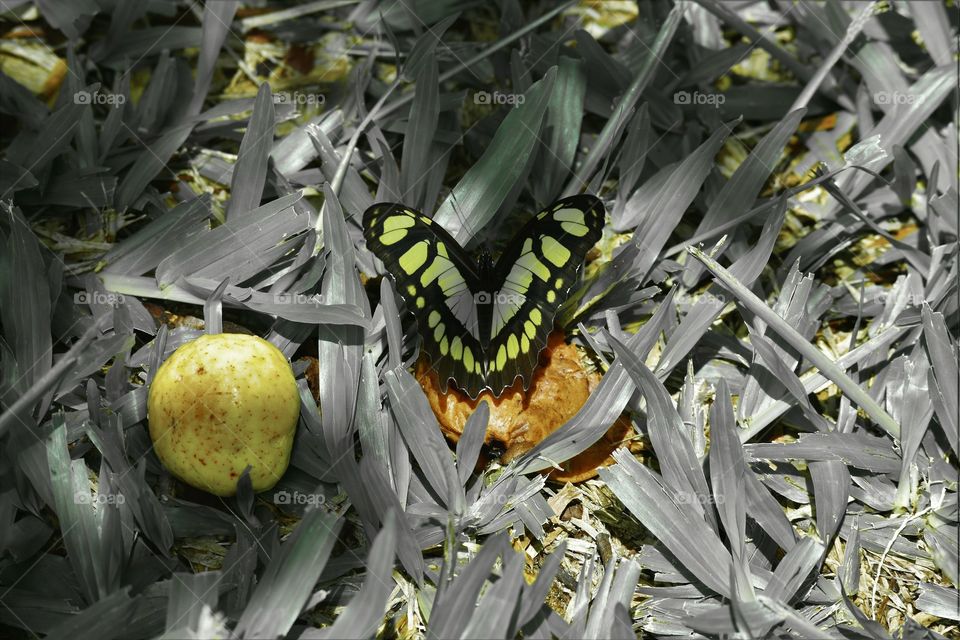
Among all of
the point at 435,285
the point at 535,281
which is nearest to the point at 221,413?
→ the point at 435,285

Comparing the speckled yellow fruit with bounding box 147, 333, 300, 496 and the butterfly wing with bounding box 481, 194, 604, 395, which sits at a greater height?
the butterfly wing with bounding box 481, 194, 604, 395

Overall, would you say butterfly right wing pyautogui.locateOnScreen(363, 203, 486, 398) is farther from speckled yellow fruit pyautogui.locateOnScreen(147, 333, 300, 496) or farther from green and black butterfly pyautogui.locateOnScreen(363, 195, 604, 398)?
speckled yellow fruit pyautogui.locateOnScreen(147, 333, 300, 496)

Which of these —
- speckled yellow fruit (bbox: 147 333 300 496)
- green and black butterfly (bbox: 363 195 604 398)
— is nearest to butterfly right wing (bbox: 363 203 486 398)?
green and black butterfly (bbox: 363 195 604 398)

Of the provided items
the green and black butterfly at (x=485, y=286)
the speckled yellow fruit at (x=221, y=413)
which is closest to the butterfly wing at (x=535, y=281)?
the green and black butterfly at (x=485, y=286)

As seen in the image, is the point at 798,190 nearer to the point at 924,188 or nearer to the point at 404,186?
the point at 924,188

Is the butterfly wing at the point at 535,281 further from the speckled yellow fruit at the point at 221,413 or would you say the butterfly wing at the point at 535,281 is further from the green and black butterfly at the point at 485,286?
the speckled yellow fruit at the point at 221,413

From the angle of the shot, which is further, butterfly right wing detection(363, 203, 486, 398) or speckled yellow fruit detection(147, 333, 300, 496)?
butterfly right wing detection(363, 203, 486, 398)

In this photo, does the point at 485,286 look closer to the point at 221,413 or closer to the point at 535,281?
the point at 535,281
